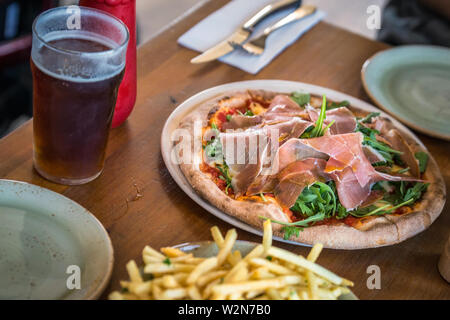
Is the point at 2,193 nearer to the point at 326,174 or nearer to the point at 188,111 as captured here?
the point at 188,111

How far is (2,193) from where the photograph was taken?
1.42 meters

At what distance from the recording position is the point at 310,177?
1566mm

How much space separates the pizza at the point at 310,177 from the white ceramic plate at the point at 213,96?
2cm

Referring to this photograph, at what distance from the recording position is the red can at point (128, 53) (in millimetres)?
1548

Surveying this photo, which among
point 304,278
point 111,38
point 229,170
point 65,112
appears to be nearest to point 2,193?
point 65,112

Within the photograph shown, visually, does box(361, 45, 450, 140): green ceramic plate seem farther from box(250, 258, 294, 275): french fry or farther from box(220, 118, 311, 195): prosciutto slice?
→ box(250, 258, 294, 275): french fry

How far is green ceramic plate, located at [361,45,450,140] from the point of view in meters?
2.15

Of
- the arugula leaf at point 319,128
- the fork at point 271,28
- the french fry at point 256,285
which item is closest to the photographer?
the french fry at point 256,285

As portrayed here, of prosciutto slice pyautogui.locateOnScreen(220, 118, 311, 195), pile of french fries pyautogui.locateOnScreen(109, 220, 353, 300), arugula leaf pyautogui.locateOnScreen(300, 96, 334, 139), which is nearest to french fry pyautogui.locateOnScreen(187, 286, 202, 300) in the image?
pile of french fries pyautogui.locateOnScreen(109, 220, 353, 300)

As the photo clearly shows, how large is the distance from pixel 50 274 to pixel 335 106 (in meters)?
1.25

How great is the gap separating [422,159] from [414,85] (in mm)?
622

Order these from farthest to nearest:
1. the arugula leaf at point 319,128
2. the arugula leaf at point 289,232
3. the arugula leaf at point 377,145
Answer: the arugula leaf at point 377,145
the arugula leaf at point 319,128
the arugula leaf at point 289,232

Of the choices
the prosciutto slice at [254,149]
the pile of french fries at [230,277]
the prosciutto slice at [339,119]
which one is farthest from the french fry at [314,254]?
the prosciutto slice at [339,119]

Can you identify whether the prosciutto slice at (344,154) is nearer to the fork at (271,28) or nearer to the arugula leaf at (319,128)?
the arugula leaf at (319,128)
